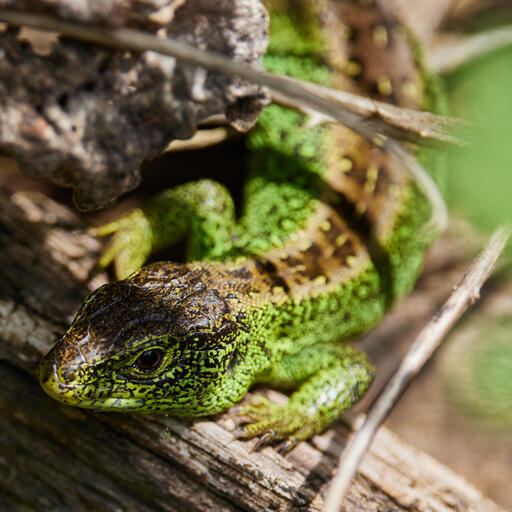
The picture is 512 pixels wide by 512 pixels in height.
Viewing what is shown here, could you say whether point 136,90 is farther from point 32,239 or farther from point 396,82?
point 396,82

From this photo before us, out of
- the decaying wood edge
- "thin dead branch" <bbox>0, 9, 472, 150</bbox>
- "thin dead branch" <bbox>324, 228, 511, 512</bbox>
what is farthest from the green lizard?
"thin dead branch" <bbox>0, 9, 472, 150</bbox>

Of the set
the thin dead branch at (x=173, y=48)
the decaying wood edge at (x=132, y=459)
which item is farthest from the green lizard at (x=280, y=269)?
the thin dead branch at (x=173, y=48)

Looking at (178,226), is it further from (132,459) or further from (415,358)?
(415,358)

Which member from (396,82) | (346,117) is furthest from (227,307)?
(396,82)

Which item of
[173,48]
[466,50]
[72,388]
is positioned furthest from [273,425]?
[466,50]

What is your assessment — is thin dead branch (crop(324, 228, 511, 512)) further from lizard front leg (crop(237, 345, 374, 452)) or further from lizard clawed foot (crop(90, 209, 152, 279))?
lizard clawed foot (crop(90, 209, 152, 279))

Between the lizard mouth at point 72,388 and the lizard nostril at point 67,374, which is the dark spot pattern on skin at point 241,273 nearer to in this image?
the lizard mouth at point 72,388
